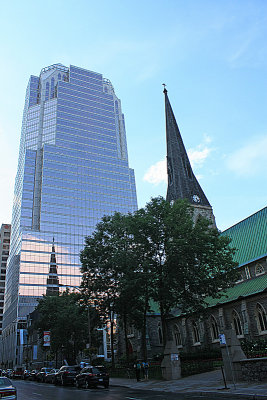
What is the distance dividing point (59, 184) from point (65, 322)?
76.4 meters

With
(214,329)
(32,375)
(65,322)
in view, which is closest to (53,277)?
(32,375)

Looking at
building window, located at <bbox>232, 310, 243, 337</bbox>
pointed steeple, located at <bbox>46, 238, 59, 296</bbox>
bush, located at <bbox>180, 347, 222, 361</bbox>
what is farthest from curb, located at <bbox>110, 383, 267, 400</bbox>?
pointed steeple, located at <bbox>46, 238, 59, 296</bbox>

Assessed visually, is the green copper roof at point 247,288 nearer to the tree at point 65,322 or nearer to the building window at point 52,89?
the tree at point 65,322

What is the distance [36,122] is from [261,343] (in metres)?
128

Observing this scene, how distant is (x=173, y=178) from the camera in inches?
2847

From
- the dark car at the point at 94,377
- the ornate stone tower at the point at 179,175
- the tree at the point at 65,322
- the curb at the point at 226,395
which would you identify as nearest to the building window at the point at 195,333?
the tree at the point at 65,322

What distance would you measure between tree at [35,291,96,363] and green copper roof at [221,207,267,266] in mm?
21456

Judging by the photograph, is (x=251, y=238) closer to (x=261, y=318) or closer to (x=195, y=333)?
(x=261, y=318)

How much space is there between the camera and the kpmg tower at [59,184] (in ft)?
340

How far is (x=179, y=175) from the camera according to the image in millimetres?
71562

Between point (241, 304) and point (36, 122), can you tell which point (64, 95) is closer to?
point (36, 122)

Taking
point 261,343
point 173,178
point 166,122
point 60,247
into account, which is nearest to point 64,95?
point 60,247

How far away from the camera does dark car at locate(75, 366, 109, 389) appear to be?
2623cm

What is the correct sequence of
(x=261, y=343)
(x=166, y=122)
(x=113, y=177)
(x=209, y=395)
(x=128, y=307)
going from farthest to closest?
1. (x=113, y=177)
2. (x=166, y=122)
3. (x=128, y=307)
4. (x=261, y=343)
5. (x=209, y=395)
